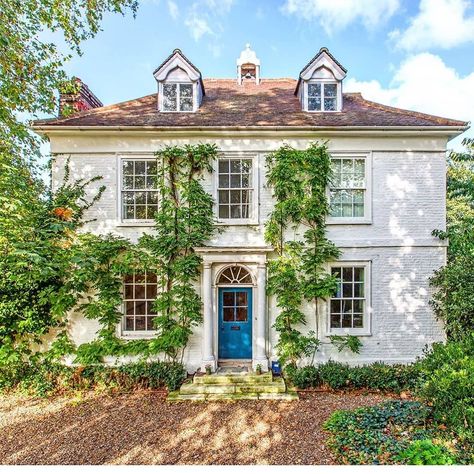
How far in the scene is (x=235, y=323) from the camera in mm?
9414

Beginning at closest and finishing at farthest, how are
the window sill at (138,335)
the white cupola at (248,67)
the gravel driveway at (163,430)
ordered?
the gravel driveway at (163,430) < the window sill at (138,335) < the white cupola at (248,67)

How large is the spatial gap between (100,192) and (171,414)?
6565mm

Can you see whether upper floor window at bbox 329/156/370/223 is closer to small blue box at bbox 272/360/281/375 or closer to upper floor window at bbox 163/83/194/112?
small blue box at bbox 272/360/281/375

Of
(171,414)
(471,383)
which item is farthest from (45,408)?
(471,383)

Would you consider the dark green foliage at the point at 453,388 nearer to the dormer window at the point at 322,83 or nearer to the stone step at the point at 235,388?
the stone step at the point at 235,388

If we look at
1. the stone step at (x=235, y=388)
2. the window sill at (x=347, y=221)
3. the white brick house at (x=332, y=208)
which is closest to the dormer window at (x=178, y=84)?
the white brick house at (x=332, y=208)

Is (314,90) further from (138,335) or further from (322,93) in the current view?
(138,335)

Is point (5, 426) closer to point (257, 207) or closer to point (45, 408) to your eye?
point (45, 408)

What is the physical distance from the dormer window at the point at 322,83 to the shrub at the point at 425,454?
922 cm

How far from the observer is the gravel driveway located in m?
5.62

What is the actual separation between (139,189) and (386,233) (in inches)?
308

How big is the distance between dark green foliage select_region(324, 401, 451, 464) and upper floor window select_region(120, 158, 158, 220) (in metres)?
7.43

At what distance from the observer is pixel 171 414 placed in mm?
7148

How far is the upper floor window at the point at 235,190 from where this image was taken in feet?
31.4
